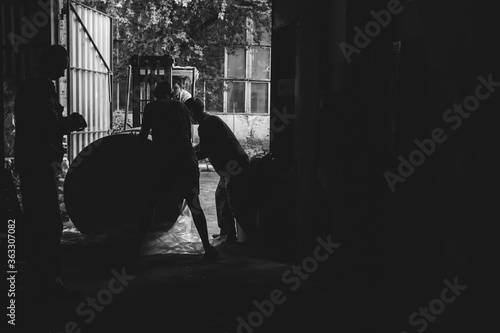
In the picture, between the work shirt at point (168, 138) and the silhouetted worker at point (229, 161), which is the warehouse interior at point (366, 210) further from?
the work shirt at point (168, 138)

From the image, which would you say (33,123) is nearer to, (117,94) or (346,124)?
(346,124)

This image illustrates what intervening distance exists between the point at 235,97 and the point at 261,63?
1.63m

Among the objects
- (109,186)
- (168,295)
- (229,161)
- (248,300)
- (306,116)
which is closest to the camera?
(248,300)

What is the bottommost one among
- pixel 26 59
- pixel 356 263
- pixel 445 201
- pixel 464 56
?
pixel 356 263

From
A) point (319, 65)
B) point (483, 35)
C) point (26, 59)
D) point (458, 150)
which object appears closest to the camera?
point (483, 35)

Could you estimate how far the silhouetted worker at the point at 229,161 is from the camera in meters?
7.18

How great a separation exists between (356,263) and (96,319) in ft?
6.41

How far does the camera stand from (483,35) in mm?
2992

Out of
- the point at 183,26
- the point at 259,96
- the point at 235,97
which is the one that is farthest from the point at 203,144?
the point at 259,96

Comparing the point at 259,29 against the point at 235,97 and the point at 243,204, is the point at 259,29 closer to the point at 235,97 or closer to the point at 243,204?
the point at 235,97

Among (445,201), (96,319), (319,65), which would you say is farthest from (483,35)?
(96,319)

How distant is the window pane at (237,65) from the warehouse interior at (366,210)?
627 inches

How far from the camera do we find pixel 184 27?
1972cm

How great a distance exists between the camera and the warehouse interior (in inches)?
123
